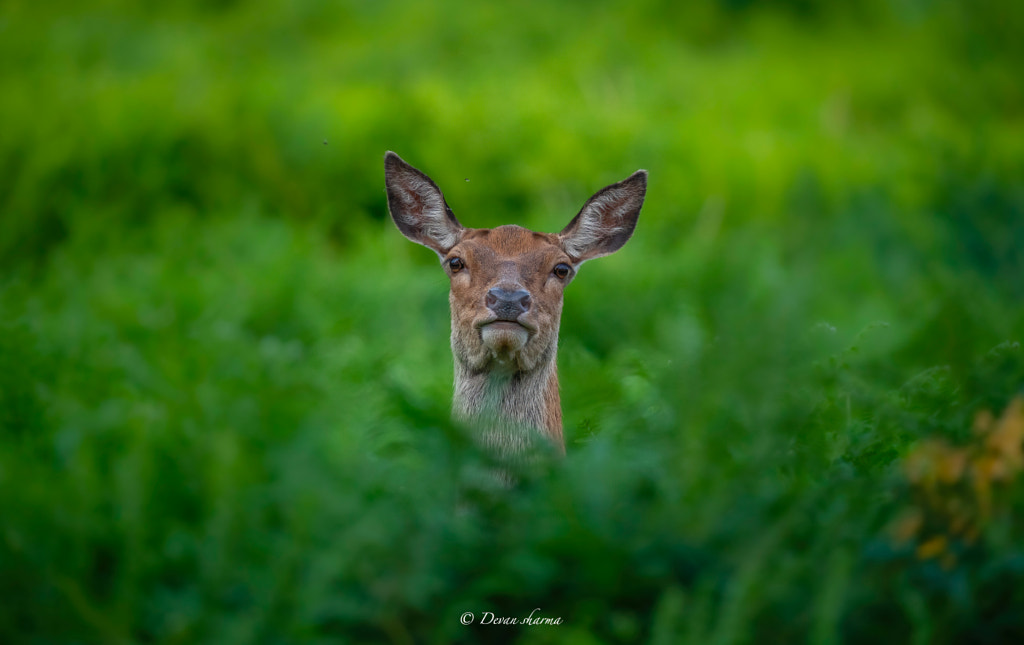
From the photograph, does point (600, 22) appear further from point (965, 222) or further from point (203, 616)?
point (203, 616)

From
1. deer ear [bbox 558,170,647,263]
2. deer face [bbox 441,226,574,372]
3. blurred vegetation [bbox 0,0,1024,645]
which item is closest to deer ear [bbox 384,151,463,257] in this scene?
deer face [bbox 441,226,574,372]

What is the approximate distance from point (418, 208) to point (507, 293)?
2.71 ft

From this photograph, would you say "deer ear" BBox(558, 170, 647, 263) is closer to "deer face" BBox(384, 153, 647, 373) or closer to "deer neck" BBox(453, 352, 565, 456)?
"deer face" BBox(384, 153, 647, 373)

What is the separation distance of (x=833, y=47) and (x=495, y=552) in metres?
12.3

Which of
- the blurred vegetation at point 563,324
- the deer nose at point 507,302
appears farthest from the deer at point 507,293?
the blurred vegetation at point 563,324

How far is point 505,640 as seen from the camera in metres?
2.59

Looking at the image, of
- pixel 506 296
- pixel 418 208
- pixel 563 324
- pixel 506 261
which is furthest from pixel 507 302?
pixel 563 324

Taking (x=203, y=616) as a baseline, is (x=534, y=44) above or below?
above

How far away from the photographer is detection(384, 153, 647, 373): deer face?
3.71m

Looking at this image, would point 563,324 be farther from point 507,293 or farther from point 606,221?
point 507,293

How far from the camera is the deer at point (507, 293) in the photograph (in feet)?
12.2

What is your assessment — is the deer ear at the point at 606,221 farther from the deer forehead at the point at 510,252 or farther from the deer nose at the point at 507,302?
the deer nose at the point at 507,302

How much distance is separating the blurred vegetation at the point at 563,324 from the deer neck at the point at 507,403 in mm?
136

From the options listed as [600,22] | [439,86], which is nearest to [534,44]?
[600,22]
